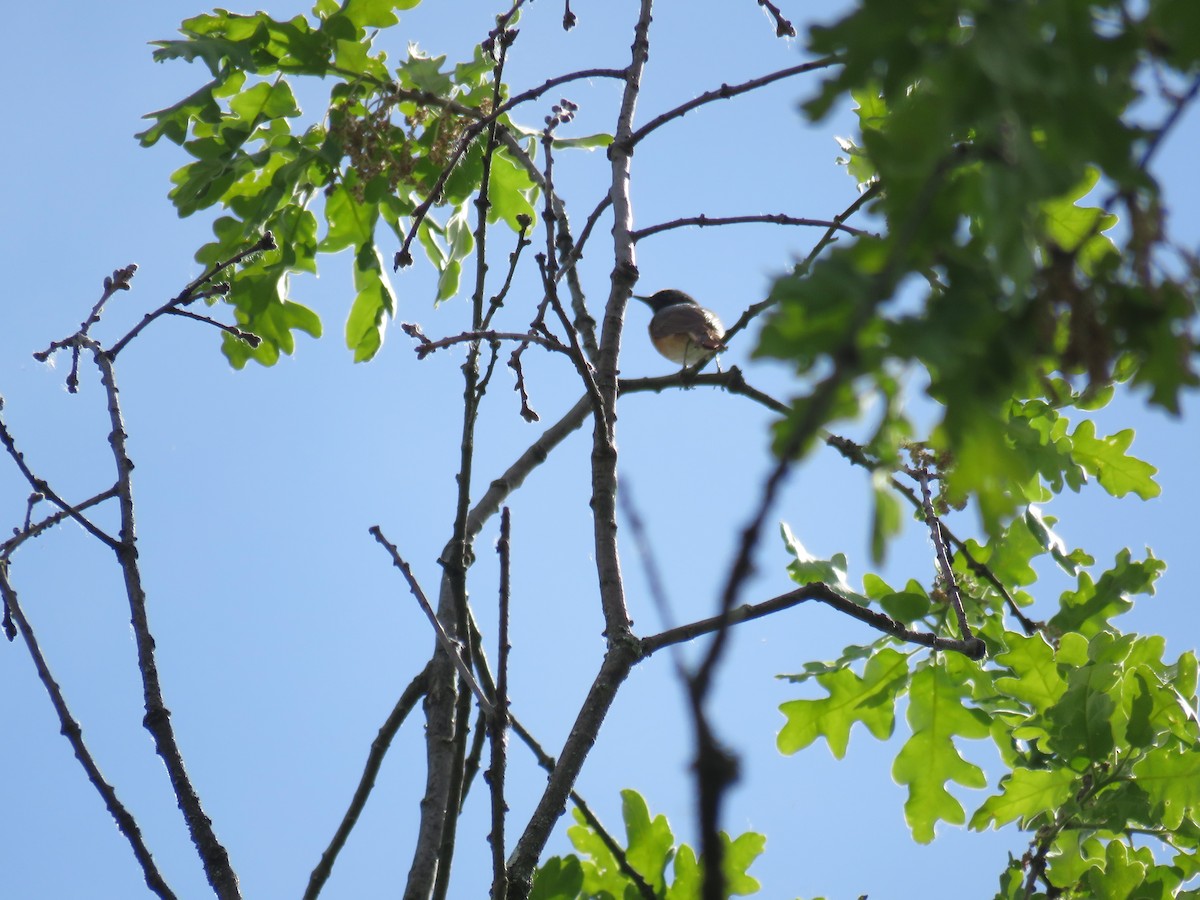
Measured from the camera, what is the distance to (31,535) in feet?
8.91


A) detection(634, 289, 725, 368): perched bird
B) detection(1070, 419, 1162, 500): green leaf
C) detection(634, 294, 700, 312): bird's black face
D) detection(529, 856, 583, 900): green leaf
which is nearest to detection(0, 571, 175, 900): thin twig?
detection(529, 856, 583, 900): green leaf

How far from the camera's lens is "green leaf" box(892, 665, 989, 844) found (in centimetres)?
307

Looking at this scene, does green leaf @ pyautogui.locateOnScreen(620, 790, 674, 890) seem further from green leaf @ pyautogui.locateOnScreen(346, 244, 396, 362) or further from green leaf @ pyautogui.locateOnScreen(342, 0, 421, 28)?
green leaf @ pyautogui.locateOnScreen(342, 0, 421, 28)

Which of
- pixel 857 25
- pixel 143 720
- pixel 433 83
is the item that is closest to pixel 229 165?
pixel 433 83

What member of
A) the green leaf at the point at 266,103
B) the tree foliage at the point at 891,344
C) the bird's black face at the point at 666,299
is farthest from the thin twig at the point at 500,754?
the bird's black face at the point at 666,299

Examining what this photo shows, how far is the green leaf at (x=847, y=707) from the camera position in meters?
3.16

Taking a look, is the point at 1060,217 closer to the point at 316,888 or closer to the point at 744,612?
the point at 744,612

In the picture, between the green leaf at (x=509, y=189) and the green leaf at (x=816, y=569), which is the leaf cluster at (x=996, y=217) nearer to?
the green leaf at (x=816, y=569)

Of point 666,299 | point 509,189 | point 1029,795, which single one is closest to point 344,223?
point 509,189

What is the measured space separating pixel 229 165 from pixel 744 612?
207 cm

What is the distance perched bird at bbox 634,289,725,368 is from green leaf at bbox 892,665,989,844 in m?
3.77

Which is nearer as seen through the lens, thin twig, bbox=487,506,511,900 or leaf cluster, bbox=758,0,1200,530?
leaf cluster, bbox=758,0,1200,530

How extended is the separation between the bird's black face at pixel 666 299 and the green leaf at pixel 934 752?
5.15 m

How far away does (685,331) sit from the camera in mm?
7043
